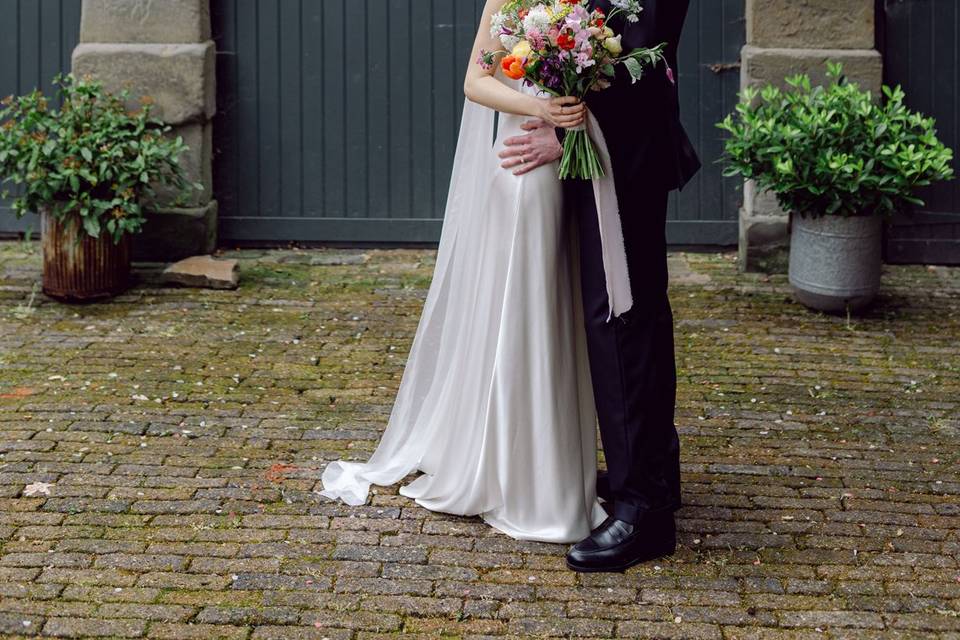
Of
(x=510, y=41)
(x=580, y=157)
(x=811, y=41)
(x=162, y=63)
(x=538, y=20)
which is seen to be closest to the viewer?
(x=538, y=20)

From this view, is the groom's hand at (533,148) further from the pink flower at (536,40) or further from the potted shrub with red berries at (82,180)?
the potted shrub with red berries at (82,180)

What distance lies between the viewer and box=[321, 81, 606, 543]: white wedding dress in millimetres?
4535

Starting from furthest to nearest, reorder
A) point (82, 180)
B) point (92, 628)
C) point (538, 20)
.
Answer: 1. point (82, 180)
2. point (538, 20)
3. point (92, 628)

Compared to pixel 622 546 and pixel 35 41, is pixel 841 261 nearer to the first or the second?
pixel 622 546

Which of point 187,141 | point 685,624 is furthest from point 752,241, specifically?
point 685,624

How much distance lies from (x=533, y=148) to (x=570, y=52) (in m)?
0.47

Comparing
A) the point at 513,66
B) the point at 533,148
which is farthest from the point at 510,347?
the point at 513,66

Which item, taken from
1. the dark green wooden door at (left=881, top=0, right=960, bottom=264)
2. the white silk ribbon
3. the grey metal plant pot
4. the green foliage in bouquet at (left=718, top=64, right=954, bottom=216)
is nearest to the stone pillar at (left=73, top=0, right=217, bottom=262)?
the green foliage in bouquet at (left=718, top=64, right=954, bottom=216)

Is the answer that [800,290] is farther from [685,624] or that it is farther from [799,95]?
[685,624]

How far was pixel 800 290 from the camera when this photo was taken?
7.54 m

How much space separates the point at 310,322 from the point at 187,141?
5.73 ft

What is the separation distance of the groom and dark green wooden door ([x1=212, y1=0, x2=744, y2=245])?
14.0 ft

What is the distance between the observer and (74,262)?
7.54m

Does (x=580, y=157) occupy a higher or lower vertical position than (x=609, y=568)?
higher
